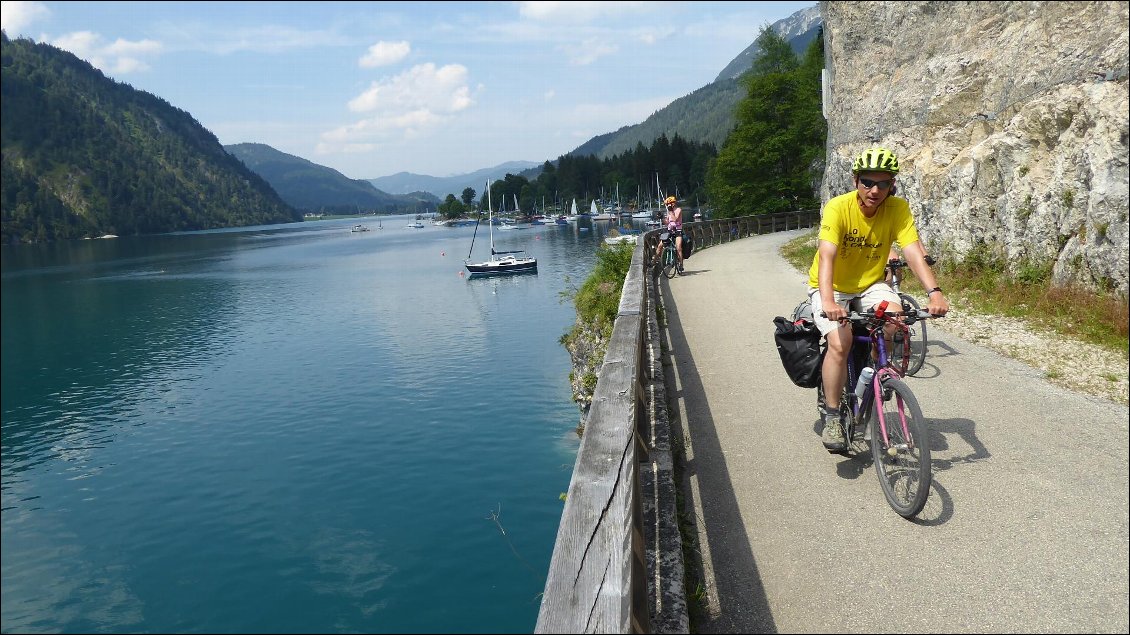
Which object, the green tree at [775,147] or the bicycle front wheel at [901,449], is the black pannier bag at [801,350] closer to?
the bicycle front wheel at [901,449]

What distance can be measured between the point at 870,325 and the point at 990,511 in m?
1.34

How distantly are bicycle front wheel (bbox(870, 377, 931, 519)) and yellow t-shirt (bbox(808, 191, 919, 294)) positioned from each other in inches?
32.0

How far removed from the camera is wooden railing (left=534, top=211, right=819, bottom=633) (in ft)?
6.72

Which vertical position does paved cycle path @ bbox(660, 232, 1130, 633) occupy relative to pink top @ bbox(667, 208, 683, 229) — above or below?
below

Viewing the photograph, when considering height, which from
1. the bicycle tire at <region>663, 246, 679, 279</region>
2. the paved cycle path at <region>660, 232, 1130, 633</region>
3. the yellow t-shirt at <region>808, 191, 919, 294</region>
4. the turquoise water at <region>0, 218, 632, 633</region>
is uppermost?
the yellow t-shirt at <region>808, 191, 919, 294</region>

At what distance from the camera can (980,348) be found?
8625mm

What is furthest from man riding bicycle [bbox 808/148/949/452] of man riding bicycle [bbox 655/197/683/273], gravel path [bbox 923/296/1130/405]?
man riding bicycle [bbox 655/197/683/273]

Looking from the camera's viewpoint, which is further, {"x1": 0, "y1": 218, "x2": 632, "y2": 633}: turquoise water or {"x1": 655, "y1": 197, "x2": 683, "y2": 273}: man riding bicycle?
{"x1": 655, "y1": 197, "x2": 683, "y2": 273}: man riding bicycle

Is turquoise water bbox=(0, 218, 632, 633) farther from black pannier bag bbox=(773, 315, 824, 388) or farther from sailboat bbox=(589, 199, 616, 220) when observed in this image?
sailboat bbox=(589, 199, 616, 220)

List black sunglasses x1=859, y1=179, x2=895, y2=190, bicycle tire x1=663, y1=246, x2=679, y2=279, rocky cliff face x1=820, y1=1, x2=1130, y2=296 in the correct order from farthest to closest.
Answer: bicycle tire x1=663, y1=246, x2=679, y2=279
rocky cliff face x1=820, y1=1, x2=1130, y2=296
black sunglasses x1=859, y1=179, x2=895, y2=190

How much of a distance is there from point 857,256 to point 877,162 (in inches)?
26.3

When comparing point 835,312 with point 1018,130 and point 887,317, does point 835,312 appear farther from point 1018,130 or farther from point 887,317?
point 1018,130

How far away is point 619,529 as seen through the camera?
7.92 ft

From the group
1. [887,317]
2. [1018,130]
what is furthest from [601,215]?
[887,317]
